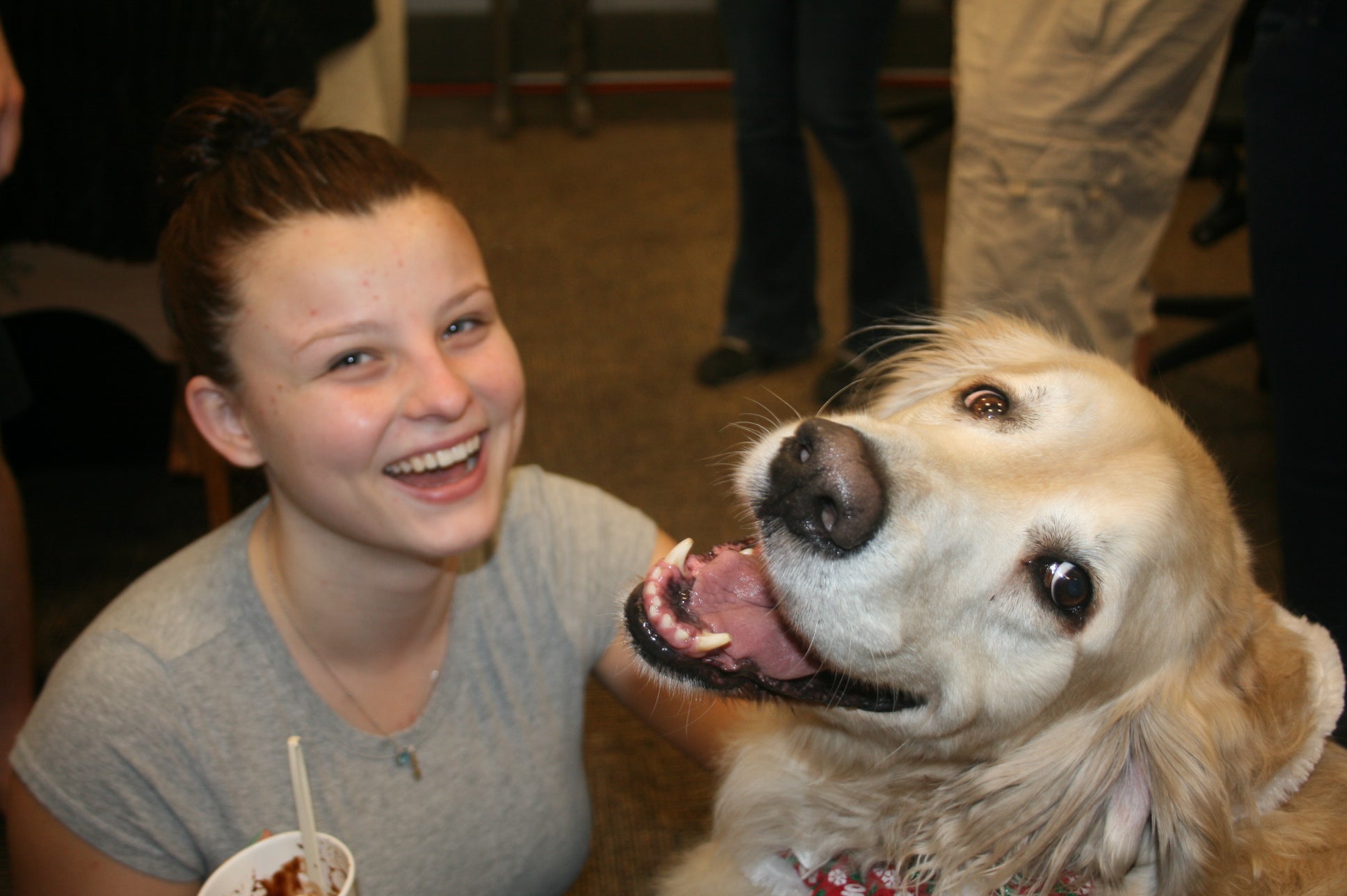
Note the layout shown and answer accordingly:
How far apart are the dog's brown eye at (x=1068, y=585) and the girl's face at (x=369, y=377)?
24.9 inches

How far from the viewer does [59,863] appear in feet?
3.87

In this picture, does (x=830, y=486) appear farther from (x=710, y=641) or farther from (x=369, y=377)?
(x=369, y=377)

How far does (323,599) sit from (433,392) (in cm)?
32

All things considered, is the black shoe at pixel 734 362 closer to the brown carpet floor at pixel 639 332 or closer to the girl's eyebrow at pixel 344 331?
the brown carpet floor at pixel 639 332

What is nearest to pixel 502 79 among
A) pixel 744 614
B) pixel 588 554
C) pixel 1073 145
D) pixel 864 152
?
pixel 864 152

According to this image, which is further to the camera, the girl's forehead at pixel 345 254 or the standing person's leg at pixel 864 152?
the standing person's leg at pixel 864 152

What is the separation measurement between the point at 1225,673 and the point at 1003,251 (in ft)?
3.72

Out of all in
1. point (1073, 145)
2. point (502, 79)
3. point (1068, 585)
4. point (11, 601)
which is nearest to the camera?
point (1068, 585)

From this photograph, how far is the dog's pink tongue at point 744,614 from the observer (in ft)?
3.73

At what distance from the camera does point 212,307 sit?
3.95 feet

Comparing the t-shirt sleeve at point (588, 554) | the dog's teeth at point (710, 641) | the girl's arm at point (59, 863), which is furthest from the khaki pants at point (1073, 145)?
the girl's arm at point (59, 863)

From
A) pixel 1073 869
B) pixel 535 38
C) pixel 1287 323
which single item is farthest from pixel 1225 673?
pixel 535 38

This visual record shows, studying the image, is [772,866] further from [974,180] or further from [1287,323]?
[974,180]

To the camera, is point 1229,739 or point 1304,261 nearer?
point 1229,739
